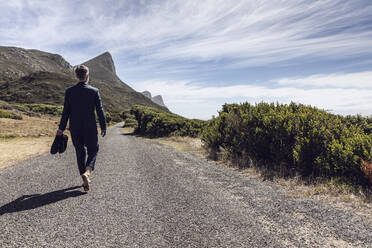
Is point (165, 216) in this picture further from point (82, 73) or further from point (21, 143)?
point (21, 143)

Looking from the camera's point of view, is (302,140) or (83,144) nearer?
(83,144)

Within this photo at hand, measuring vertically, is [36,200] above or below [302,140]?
below

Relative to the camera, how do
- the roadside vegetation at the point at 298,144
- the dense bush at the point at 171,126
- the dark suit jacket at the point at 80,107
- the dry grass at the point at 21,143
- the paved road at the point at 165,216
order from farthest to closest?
the dense bush at the point at 171,126 < the dry grass at the point at 21,143 < the roadside vegetation at the point at 298,144 < the dark suit jacket at the point at 80,107 < the paved road at the point at 165,216

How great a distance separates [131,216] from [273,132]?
539cm

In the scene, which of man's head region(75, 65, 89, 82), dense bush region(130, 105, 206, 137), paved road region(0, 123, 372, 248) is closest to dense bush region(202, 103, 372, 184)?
paved road region(0, 123, 372, 248)

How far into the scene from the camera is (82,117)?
4.99m

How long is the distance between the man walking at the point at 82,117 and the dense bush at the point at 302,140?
5.37 metres

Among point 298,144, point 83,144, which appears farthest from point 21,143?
point 298,144

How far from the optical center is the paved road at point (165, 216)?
10.1 ft

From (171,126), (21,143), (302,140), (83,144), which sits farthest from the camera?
(171,126)

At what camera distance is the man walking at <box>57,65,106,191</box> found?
499cm

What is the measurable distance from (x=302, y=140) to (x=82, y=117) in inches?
226

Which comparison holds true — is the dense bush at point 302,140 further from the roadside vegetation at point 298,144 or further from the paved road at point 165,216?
the paved road at point 165,216

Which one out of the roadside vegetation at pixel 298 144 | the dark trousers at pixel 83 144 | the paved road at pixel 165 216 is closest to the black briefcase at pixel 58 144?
the dark trousers at pixel 83 144
